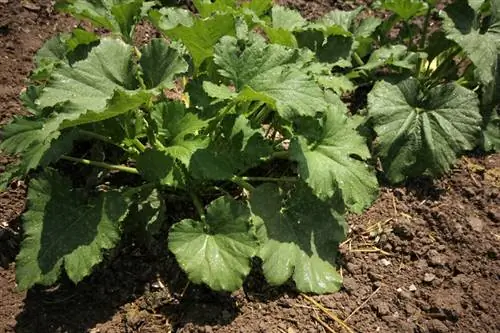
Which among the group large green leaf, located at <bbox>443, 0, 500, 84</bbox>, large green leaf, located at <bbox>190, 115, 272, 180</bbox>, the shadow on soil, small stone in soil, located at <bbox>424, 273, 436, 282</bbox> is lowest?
the shadow on soil

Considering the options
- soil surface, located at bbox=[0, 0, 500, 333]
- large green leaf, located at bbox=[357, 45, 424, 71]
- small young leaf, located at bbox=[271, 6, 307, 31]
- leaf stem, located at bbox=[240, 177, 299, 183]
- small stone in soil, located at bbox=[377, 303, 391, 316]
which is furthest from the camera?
large green leaf, located at bbox=[357, 45, 424, 71]

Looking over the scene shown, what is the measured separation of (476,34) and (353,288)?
1970 millimetres

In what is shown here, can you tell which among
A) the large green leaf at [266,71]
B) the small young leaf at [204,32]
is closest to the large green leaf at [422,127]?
the large green leaf at [266,71]

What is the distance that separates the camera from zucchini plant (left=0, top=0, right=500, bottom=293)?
9.10 ft

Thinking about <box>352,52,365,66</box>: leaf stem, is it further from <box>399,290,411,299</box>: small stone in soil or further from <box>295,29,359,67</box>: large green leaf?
<box>399,290,411,299</box>: small stone in soil

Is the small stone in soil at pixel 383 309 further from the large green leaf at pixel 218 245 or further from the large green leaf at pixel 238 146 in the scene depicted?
the large green leaf at pixel 238 146

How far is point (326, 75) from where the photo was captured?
3627 mm

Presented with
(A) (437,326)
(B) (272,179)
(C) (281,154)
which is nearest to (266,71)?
(C) (281,154)

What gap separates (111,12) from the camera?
323 centimetres

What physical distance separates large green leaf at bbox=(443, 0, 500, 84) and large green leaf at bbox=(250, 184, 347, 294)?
4.98 ft

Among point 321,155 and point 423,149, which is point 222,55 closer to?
point 321,155

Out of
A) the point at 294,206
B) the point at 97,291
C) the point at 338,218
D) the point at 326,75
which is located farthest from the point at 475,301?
the point at 97,291

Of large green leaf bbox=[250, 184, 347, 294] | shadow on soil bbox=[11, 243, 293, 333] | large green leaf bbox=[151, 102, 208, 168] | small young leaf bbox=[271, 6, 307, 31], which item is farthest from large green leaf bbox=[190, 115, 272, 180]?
small young leaf bbox=[271, 6, 307, 31]

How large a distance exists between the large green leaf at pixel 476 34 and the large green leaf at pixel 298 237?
1.52 metres
